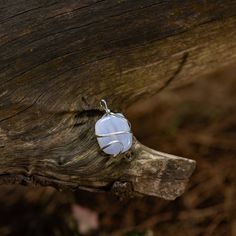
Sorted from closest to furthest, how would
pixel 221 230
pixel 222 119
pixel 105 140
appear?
pixel 105 140 → pixel 221 230 → pixel 222 119

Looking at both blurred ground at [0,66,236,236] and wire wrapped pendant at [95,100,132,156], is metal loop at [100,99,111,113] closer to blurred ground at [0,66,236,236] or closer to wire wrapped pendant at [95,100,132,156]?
wire wrapped pendant at [95,100,132,156]

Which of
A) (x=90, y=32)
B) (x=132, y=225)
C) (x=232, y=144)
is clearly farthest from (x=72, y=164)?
(x=232, y=144)

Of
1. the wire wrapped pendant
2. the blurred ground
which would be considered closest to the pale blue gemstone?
the wire wrapped pendant

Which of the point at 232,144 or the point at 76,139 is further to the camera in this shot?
the point at 232,144

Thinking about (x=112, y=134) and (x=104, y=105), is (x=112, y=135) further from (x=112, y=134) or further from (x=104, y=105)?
(x=104, y=105)

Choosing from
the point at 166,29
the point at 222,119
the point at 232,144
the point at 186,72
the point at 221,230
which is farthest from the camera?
the point at 222,119

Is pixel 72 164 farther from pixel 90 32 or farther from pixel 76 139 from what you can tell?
pixel 90 32

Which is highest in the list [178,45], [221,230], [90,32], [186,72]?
[90,32]
